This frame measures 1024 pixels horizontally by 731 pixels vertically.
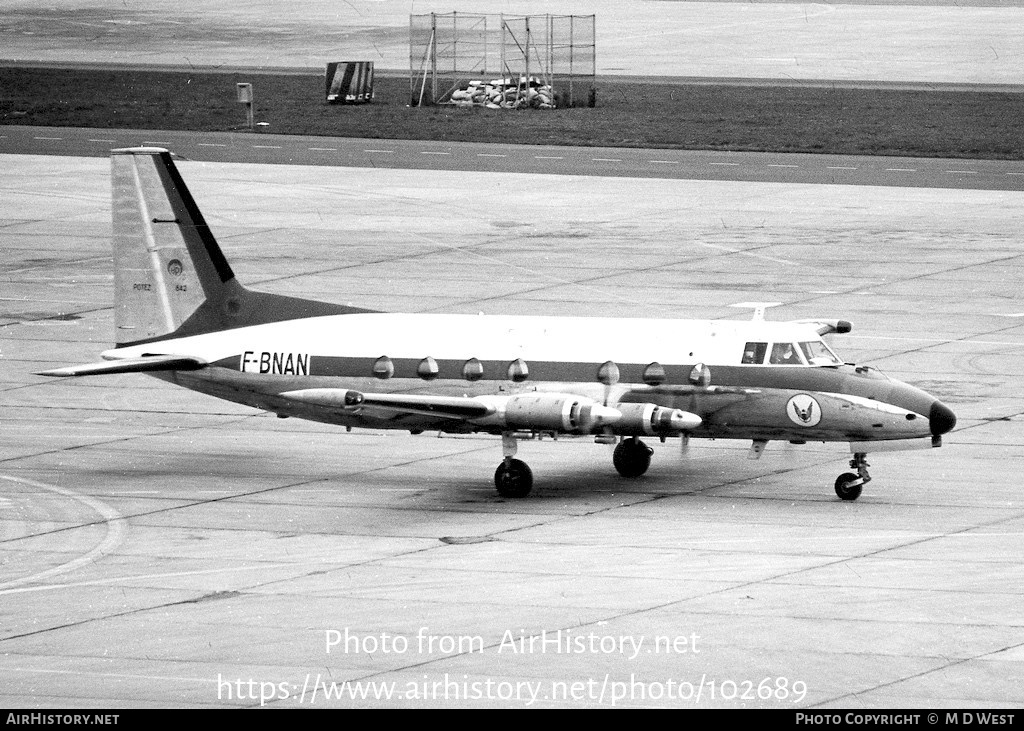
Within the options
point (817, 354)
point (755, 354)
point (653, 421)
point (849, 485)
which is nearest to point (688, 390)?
point (653, 421)

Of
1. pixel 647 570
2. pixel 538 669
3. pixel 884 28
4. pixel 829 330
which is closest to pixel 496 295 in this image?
pixel 829 330

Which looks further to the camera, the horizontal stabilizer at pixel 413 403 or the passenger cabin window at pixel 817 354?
the passenger cabin window at pixel 817 354

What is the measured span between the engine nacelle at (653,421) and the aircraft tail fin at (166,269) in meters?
6.66

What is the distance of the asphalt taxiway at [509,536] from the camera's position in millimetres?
23000

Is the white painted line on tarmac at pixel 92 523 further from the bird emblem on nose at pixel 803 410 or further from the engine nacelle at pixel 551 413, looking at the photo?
the bird emblem on nose at pixel 803 410

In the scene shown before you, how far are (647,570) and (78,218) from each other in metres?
44.5

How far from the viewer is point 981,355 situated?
45.8 m

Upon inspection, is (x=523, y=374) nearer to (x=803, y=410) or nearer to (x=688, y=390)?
(x=688, y=390)

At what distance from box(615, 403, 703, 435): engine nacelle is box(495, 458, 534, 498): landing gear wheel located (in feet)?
6.21

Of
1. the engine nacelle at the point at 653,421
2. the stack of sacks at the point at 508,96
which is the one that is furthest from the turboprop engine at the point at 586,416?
the stack of sacks at the point at 508,96

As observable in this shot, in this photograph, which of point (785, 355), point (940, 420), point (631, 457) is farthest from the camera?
point (631, 457)

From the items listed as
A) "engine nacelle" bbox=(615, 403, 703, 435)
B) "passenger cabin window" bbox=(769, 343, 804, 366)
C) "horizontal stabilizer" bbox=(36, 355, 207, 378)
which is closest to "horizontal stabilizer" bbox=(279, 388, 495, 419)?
"engine nacelle" bbox=(615, 403, 703, 435)

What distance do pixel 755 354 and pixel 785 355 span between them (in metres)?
0.54

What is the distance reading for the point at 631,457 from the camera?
34875mm
